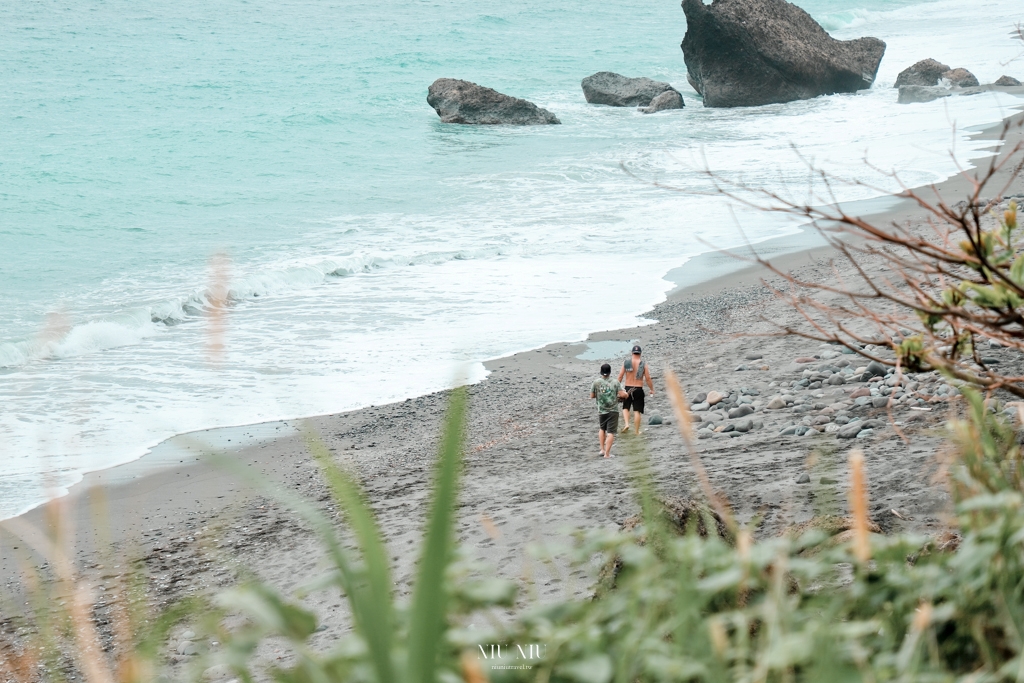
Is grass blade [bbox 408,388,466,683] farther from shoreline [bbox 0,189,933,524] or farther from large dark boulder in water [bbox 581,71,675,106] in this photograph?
large dark boulder in water [bbox 581,71,675,106]

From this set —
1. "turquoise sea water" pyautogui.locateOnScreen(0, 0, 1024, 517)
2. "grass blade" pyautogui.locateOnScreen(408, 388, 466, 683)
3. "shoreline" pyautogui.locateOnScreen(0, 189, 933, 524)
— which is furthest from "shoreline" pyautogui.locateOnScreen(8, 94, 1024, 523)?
"grass blade" pyautogui.locateOnScreen(408, 388, 466, 683)

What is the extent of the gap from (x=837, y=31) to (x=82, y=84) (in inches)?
1984

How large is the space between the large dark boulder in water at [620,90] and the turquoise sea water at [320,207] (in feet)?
2.61

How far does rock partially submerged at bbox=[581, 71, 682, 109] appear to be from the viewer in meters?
38.5

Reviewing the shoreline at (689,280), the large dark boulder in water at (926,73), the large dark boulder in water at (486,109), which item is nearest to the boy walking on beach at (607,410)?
the shoreline at (689,280)

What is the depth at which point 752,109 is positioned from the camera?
1387 inches

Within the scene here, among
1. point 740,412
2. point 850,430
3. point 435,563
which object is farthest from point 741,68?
point 435,563

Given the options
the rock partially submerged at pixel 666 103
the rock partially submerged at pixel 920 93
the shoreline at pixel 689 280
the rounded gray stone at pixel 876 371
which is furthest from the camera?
the rock partially submerged at pixel 666 103

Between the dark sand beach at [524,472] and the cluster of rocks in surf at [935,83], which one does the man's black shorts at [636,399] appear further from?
the cluster of rocks in surf at [935,83]

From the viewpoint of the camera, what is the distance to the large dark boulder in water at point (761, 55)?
113 ft

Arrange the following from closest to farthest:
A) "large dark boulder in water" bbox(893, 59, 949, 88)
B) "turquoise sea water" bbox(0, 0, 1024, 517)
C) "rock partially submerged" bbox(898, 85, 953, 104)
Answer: "turquoise sea water" bbox(0, 0, 1024, 517) < "rock partially submerged" bbox(898, 85, 953, 104) < "large dark boulder in water" bbox(893, 59, 949, 88)

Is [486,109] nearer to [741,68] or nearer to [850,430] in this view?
[741,68]

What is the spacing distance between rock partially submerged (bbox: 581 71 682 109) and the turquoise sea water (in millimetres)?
793

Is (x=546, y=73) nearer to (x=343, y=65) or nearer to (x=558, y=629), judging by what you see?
(x=343, y=65)
